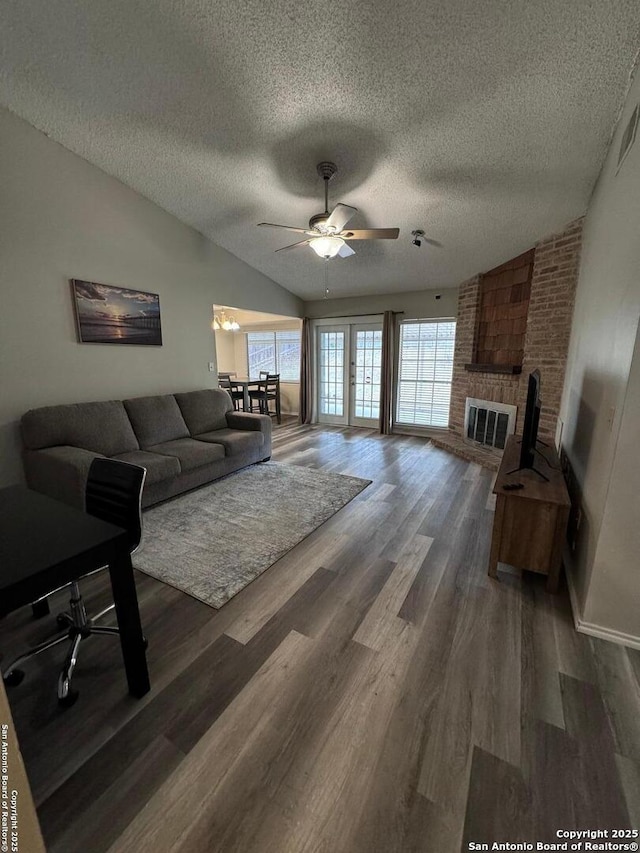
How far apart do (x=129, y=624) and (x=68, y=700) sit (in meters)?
0.41

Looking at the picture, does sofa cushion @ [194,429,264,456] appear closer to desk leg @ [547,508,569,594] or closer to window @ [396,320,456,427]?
window @ [396,320,456,427]

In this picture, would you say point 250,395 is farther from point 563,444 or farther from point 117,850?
point 117,850

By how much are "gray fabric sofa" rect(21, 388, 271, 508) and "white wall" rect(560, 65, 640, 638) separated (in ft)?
10.2

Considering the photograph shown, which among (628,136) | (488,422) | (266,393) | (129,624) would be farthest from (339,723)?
(266,393)

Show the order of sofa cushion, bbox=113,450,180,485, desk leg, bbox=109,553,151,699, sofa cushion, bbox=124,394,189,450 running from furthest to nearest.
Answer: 1. sofa cushion, bbox=124,394,189,450
2. sofa cushion, bbox=113,450,180,485
3. desk leg, bbox=109,553,151,699

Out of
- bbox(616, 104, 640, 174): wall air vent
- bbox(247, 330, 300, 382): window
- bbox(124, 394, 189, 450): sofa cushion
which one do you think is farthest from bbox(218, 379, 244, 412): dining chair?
bbox(616, 104, 640, 174): wall air vent

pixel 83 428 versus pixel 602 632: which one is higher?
pixel 83 428

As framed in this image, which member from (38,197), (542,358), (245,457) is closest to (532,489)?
(542,358)

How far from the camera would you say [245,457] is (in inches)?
161

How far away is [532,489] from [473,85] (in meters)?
2.41

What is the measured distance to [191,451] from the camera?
3434 mm

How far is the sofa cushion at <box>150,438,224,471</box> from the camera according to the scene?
333 centimetres

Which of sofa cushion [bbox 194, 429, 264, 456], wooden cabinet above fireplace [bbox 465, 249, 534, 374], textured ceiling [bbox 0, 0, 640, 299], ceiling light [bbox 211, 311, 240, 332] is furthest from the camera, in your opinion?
ceiling light [bbox 211, 311, 240, 332]

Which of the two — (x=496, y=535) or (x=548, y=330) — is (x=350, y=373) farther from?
(x=496, y=535)
